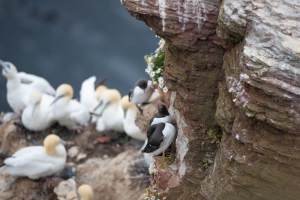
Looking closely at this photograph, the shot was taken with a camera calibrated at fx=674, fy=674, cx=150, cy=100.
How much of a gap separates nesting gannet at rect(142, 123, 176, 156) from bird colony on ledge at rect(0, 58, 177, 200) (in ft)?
8.17

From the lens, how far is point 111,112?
13133mm

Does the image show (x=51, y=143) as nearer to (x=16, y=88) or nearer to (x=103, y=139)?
(x=103, y=139)

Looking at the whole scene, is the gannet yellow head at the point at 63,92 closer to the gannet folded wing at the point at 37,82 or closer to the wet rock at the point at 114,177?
the gannet folded wing at the point at 37,82

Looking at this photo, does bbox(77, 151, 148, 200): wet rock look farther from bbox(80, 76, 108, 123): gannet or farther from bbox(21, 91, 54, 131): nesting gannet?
bbox(80, 76, 108, 123): gannet

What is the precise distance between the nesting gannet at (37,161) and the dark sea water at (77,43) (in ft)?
26.2

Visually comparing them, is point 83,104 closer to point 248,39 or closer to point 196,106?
point 196,106

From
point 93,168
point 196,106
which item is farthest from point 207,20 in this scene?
point 93,168

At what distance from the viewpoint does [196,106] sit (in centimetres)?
762

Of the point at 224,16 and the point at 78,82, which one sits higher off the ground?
the point at 224,16

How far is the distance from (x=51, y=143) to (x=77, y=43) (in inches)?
355

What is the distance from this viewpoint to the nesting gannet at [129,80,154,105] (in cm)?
1137

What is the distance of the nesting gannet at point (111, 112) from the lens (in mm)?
13071

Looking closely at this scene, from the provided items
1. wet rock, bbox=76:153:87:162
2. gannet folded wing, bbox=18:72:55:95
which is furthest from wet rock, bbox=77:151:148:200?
gannet folded wing, bbox=18:72:55:95

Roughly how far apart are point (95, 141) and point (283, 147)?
744cm
